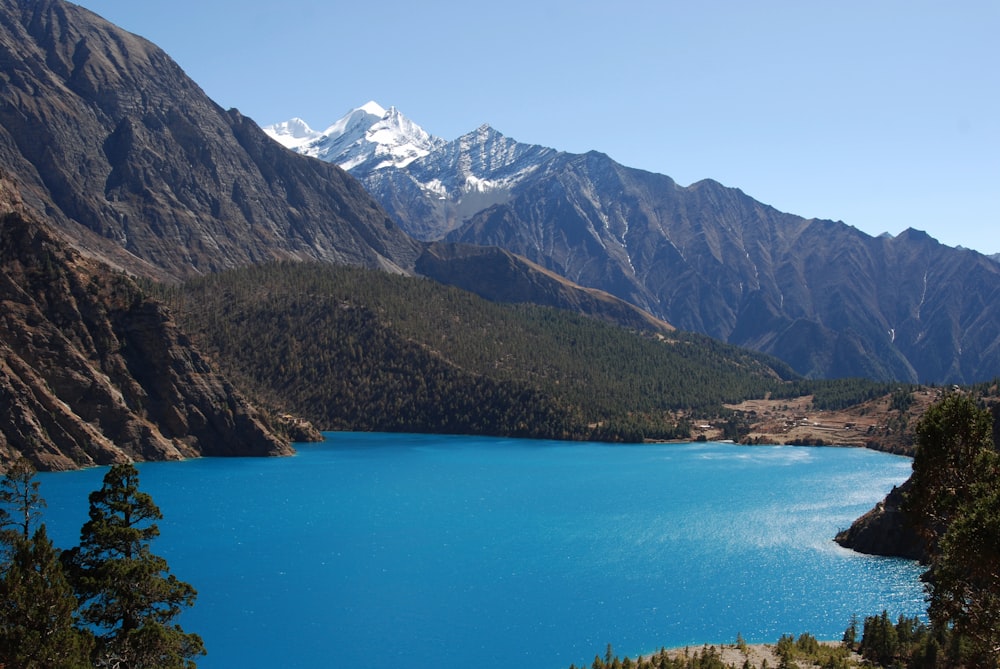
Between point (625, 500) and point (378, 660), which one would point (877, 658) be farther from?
point (625, 500)

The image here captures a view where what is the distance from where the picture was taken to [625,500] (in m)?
138

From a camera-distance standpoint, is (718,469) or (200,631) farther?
(718,469)

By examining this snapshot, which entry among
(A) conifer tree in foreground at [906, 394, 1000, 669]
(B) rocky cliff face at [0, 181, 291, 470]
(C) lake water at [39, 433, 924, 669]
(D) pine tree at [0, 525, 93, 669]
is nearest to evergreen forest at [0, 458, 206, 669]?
(D) pine tree at [0, 525, 93, 669]

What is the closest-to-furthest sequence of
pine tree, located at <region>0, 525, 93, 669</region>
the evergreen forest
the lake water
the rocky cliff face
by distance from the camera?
pine tree, located at <region>0, 525, 93, 669</region> < the evergreen forest < the lake water < the rocky cliff face

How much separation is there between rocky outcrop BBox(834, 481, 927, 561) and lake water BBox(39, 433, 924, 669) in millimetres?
2464

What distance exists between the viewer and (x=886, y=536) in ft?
329

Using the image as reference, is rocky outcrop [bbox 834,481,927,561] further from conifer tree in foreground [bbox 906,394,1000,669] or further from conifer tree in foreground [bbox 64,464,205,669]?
conifer tree in foreground [bbox 64,464,205,669]

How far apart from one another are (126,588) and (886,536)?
85572 mm

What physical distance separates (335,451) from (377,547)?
3903 inches

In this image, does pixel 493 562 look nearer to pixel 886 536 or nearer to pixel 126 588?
pixel 886 536

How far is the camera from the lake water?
72.1m

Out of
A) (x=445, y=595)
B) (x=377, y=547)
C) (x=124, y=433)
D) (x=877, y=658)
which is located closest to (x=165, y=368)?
(x=124, y=433)

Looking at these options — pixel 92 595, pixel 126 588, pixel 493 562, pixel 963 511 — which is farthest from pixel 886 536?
pixel 92 595

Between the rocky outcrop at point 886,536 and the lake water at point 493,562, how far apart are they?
97.0 inches
